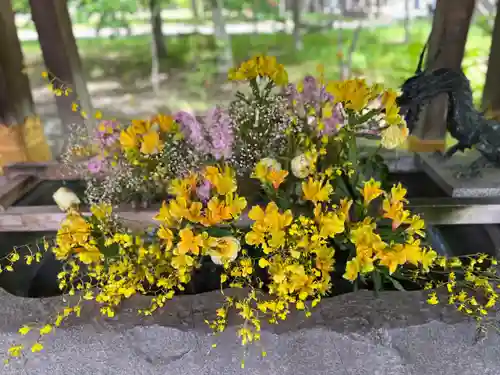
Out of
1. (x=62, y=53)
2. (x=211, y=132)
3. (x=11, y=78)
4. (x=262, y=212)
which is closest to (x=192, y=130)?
(x=211, y=132)

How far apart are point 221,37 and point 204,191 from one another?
599 mm

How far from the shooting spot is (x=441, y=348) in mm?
919

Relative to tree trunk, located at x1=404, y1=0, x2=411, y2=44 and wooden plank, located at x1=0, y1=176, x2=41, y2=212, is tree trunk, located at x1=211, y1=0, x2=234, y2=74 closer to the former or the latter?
tree trunk, located at x1=404, y1=0, x2=411, y2=44

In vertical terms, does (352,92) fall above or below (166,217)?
above

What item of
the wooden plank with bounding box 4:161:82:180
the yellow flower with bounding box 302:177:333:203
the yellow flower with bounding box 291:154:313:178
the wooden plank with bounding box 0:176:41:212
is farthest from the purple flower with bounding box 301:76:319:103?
the wooden plank with bounding box 0:176:41:212

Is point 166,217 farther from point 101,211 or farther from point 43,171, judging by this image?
point 43,171

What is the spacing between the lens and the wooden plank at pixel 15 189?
3.58ft

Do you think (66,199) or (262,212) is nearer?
(262,212)

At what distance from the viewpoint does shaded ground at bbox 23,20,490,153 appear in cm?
128

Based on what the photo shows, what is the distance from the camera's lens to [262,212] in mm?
823

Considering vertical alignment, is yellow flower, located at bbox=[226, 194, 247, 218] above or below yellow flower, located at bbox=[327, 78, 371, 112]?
below

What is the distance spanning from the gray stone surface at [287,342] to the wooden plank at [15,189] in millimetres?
269

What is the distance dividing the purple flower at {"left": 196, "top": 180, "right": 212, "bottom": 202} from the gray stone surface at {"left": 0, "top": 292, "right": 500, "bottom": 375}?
0.22 m

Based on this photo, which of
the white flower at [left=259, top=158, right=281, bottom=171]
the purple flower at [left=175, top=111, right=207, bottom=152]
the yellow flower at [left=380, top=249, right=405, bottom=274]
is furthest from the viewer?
the purple flower at [left=175, top=111, right=207, bottom=152]
